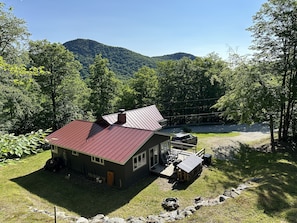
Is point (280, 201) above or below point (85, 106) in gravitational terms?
below

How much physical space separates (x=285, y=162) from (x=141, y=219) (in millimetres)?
12788

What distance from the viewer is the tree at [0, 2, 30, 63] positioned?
18531 millimetres

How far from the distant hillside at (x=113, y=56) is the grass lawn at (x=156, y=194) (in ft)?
193

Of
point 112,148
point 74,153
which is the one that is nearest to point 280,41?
point 112,148

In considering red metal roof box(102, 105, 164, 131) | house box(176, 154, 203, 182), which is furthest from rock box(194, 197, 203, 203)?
red metal roof box(102, 105, 164, 131)

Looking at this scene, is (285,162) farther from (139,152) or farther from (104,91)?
(104,91)

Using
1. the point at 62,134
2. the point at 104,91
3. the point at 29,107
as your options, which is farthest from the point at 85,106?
the point at 62,134

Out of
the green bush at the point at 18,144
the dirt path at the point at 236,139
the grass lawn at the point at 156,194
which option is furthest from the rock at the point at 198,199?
the dirt path at the point at 236,139

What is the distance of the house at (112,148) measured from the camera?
1434cm

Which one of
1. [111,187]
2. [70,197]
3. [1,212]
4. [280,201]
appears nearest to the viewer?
[1,212]

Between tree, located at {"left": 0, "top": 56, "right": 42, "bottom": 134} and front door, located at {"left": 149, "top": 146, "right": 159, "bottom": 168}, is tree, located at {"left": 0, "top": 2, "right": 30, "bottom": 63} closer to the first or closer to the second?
tree, located at {"left": 0, "top": 56, "right": 42, "bottom": 134}

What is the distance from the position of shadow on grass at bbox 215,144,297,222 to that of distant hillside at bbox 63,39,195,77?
57.3m

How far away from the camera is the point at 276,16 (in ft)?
62.6

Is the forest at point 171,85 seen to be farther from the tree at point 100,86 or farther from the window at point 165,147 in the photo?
the window at point 165,147
